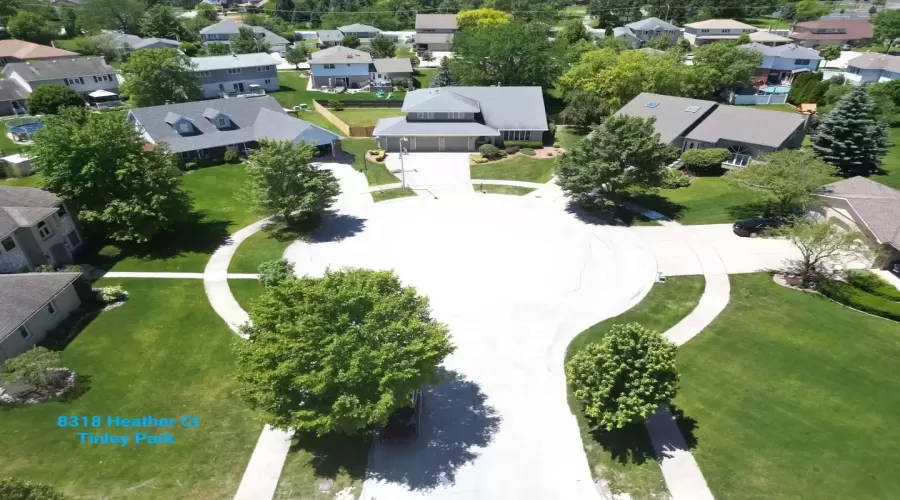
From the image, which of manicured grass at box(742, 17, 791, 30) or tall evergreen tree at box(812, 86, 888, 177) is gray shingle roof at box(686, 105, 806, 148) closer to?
tall evergreen tree at box(812, 86, 888, 177)

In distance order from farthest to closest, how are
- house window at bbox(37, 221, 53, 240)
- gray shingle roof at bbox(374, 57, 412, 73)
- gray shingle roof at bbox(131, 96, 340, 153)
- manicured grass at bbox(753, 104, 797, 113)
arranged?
gray shingle roof at bbox(374, 57, 412, 73) → manicured grass at bbox(753, 104, 797, 113) → gray shingle roof at bbox(131, 96, 340, 153) → house window at bbox(37, 221, 53, 240)

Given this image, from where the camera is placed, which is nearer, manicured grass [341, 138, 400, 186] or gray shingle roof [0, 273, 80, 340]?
gray shingle roof [0, 273, 80, 340]

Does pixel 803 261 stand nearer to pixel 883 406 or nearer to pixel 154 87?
pixel 883 406

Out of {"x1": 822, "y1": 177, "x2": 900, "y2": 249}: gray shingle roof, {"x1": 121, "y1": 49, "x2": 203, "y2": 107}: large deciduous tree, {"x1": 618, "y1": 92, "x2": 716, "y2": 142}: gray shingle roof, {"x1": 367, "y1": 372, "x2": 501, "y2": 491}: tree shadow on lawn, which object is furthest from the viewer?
{"x1": 121, "y1": 49, "x2": 203, "y2": 107}: large deciduous tree

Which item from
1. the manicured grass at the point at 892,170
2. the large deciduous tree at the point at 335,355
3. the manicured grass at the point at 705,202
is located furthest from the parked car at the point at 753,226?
the large deciduous tree at the point at 335,355

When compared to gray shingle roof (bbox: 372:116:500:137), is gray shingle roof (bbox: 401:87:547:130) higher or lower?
higher

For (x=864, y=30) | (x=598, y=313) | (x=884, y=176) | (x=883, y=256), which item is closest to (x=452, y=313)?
(x=598, y=313)

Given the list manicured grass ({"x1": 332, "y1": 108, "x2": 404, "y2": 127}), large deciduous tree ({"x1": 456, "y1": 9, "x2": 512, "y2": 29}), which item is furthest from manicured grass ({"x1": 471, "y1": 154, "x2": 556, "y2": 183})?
large deciduous tree ({"x1": 456, "y1": 9, "x2": 512, "y2": 29})
